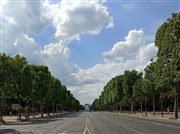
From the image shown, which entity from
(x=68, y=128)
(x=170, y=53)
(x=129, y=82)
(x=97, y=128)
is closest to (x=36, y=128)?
(x=68, y=128)

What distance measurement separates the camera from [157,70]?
Result: 203 ft

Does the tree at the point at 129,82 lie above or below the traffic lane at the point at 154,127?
above

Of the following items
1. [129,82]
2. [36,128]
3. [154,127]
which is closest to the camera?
[154,127]

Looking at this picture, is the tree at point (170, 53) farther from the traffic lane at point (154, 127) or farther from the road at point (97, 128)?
the traffic lane at point (154, 127)

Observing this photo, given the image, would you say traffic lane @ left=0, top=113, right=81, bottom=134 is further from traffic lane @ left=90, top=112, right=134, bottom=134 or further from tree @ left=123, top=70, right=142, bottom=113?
tree @ left=123, top=70, right=142, bottom=113

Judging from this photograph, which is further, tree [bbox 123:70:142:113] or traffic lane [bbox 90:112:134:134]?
A: tree [bbox 123:70:142:113]

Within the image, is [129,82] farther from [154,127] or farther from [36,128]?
[154,127]

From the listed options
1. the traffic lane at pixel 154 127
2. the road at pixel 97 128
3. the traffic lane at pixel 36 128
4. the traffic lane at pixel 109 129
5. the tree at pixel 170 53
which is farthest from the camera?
the tree at pixel 170 53

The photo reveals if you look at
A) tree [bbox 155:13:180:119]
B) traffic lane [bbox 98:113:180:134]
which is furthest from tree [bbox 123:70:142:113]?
traffic lane [bbox 98:113:180:134]

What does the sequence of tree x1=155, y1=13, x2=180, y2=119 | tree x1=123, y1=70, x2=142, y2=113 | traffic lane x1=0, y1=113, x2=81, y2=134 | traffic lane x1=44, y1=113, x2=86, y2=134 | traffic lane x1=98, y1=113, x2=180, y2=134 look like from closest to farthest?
traffic lane x1=98, y1=113, x2=180, y2=134, traffic lane x1=44, y1=113, x2=86, y2=134, traffic lane x1=0, y1=113, x2=81, y2=134, tree x1=155, y1=13, x2=180, y2=119, tree x1=123, y1=70, x2=142, y2=113

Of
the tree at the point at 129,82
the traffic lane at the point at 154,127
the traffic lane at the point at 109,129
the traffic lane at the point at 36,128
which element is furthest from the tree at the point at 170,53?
the tree at the point at 129,82

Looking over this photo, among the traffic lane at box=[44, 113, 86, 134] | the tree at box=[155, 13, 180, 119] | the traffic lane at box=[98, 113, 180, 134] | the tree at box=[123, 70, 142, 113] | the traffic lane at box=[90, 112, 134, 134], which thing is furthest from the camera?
the tree at box=[123, 70, 142, 113]

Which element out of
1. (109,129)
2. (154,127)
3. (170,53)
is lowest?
(109,129)

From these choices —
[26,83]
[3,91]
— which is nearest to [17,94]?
[26,83]
